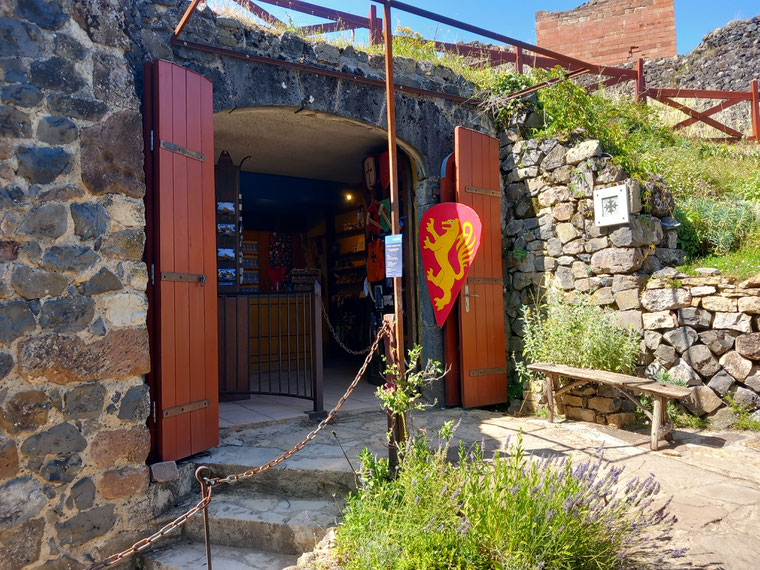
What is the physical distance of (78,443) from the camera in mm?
3336

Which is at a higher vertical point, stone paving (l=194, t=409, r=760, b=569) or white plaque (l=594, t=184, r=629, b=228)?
white plaque (l=594, t=184, r=629, b=228)

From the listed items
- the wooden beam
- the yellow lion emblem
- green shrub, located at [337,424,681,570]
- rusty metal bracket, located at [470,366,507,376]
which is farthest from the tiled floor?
the wooden beam

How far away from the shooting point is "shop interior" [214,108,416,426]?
5651 millimetres

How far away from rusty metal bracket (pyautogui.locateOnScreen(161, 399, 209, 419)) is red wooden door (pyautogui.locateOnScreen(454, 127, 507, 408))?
8.69ft

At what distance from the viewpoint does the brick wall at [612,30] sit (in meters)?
14.6

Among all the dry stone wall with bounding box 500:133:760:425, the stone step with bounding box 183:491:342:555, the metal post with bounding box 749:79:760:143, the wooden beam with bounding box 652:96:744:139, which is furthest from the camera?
the metal post with bounding box 749:79:760:143

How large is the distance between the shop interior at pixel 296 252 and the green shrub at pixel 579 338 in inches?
53.9

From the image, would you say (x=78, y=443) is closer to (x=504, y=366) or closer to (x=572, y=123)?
(x=504, y=366)

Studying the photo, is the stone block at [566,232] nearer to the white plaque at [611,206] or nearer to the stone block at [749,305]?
the white plaque at [611,206]

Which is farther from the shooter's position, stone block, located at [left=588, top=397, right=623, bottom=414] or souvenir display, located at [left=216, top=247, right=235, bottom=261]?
souvenir display, located at [left=216, top=247, right=235, bottom=261]

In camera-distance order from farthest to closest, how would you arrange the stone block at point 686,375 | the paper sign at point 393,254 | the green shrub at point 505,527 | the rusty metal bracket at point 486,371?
the rusty metal bracket at point 486,371 < the stone block at point 686,375 < the paper sign at point 393,254 < the green shrub at point 505,527

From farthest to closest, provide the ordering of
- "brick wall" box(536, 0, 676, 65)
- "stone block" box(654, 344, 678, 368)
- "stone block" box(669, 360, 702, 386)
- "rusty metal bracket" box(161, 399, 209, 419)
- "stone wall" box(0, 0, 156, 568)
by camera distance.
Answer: "brick wall" box(536, 0, 676, 65) → "stone block" box(654, 344, 678, 368) → "stone block" box(669, 360, 702, 386) → "rusty metal bracket" box(161, 399, 209, 419) → "stone wall" box(0, 0, 156, 568)

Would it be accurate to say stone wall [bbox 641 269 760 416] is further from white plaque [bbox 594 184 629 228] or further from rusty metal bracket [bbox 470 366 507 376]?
rusty metal bracket [bbox 470 366 507 376]

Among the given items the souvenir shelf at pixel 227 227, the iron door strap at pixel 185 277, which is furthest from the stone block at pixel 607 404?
the souvenir shelf at pixel 227 227
